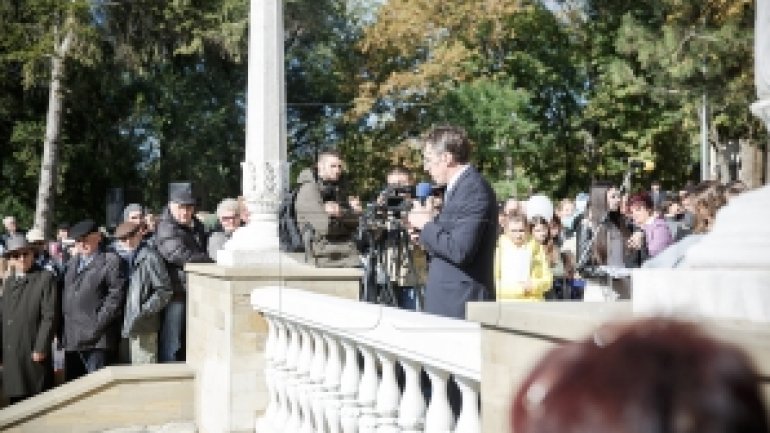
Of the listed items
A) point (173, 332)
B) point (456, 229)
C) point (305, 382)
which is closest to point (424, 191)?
point (456, 229)

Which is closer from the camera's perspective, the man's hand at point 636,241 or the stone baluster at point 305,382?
the stone baluster at point 305,382

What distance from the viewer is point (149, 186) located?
3478cm

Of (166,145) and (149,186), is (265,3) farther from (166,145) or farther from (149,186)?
(149,186)

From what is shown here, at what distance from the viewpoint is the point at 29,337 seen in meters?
9.19

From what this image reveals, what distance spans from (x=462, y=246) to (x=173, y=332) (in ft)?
14.7

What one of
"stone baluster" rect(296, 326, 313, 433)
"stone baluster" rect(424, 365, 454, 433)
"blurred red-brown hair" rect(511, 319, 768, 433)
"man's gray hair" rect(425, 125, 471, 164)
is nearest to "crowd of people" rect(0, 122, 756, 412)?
"man's gray hair" rect(425, 125, 471, 164)

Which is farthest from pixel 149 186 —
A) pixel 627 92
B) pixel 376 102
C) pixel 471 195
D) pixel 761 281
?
pixel 761 281

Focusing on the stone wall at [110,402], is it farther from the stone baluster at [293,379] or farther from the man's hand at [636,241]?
the man's hand at [636,241]

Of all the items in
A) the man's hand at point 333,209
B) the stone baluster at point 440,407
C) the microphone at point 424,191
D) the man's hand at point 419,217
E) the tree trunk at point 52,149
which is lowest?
the stone baluster at point 440,407

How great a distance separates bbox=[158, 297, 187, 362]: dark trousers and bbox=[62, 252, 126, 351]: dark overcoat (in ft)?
1.16

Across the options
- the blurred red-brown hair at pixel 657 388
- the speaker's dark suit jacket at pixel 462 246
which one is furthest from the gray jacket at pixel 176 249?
the blurred red-brown hair at pixel 657 388

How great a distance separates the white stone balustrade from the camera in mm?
3705

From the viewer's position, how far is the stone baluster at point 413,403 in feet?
13.7

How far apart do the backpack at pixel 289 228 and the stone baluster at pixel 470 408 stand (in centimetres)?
338
